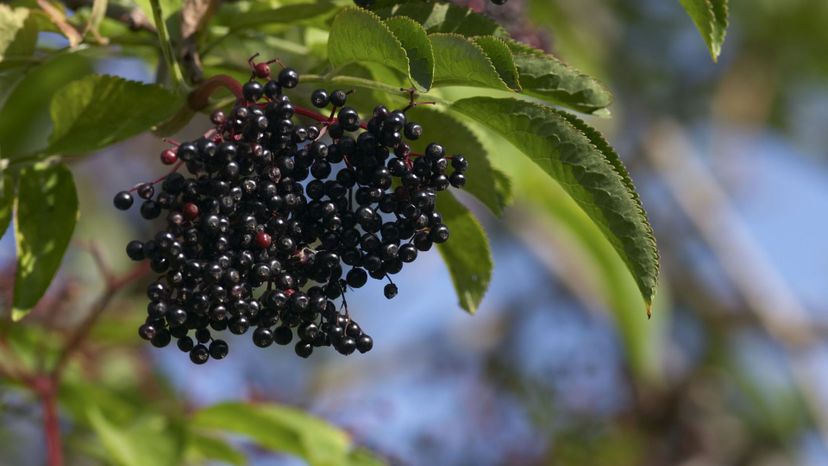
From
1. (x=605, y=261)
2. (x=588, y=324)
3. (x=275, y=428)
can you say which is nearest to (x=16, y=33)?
(x=275, y=428)

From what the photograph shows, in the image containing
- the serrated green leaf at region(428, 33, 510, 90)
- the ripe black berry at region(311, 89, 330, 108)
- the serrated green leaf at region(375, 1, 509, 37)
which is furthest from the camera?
the serrated green leaf at region(375, 1, 509, 37)

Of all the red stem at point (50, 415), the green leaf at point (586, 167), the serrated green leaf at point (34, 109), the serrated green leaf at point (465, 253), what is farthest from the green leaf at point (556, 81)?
the red stem at point (50, 415)

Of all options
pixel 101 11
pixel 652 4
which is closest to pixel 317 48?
pixel 101 11

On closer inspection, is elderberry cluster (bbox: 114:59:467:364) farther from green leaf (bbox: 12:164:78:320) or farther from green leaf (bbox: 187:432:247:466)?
green leaf (bbox: 187:432:247:466)

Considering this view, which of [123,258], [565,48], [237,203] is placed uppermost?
[237,203]

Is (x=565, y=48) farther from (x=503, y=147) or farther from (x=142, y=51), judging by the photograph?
(x=142, y=51)

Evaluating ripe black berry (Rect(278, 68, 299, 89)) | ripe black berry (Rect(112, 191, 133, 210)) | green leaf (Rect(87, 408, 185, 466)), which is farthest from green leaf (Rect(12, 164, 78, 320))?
green leaf (Rect(87, 408, 185, 466))
